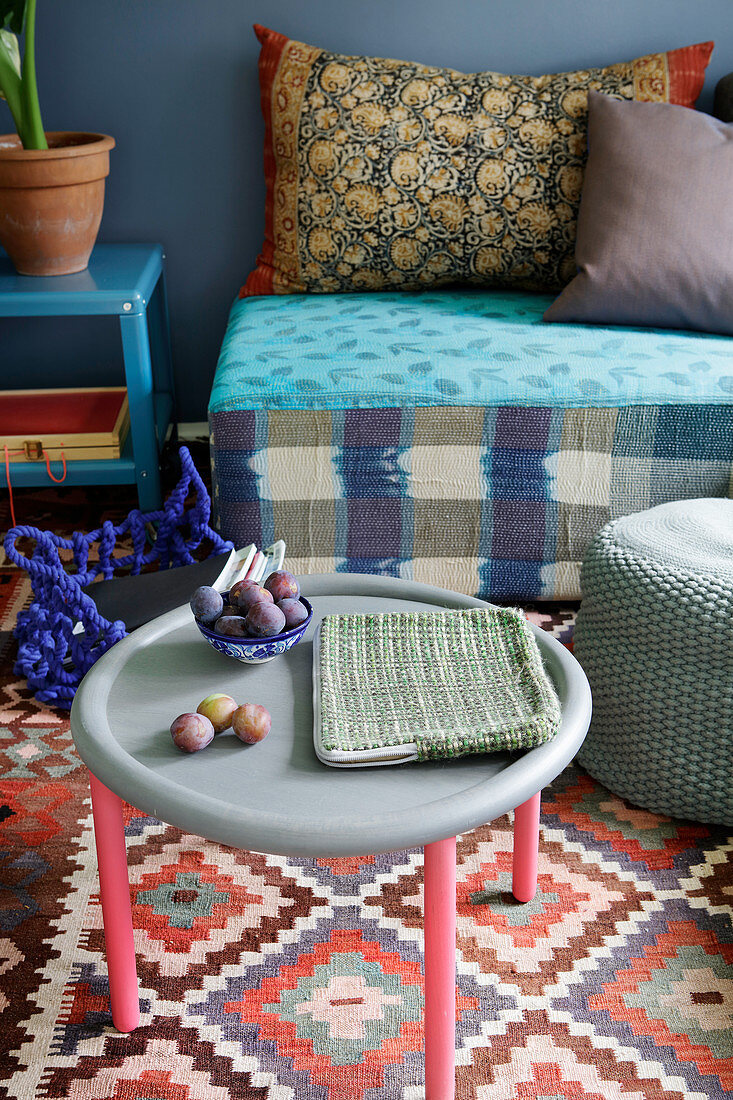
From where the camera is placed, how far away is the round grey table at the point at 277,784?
0.82m

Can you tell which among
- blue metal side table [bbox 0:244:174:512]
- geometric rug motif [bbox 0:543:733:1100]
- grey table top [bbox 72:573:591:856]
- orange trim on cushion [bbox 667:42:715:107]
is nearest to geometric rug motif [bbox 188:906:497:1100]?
geometric rug motif [bbox 0:543:733:1100]

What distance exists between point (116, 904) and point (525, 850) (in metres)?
0.47

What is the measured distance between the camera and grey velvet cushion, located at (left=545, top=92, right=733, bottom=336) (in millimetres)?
1905

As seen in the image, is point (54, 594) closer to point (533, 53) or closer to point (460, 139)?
point (460, 139)

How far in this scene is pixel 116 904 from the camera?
3.25 feet

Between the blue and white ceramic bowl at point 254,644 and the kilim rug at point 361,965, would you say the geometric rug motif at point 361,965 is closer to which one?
the kilim rug at point 361,965

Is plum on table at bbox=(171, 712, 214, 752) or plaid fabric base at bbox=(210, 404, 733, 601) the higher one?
plum on table at bbox=(171, 712, 214, 752)

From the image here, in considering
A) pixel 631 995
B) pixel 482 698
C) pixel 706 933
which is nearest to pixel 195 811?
pixel 482 698

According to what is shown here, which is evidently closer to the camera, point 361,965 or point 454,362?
point 361,965

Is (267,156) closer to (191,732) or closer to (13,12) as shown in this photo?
(13,12)

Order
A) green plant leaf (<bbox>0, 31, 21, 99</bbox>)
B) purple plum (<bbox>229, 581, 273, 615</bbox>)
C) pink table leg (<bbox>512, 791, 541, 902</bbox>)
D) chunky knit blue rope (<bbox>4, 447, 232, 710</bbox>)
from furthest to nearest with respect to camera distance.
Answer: green plant leaf (<bbox>0, 31, 21, 99</bbox>) < chunky knit blue rope (<bbox>4, 447, 232, 710</bbox>) < pink table leg (<bbox>512, 791, 541, 902</bbox>) < purple plum (<bbox>229, 581, 273, 615</bbox>)

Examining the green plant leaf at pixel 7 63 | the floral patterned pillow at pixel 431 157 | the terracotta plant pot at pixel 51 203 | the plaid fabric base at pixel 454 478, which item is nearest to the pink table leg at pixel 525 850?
the plaid fabric base at pixel 454 478

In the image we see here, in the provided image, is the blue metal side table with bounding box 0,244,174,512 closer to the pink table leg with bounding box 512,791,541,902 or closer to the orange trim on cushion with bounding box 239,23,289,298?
the orange trim on cushion with bounding box 239,23,289,298

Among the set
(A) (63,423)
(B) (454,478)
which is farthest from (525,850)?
(A) (63,423)
